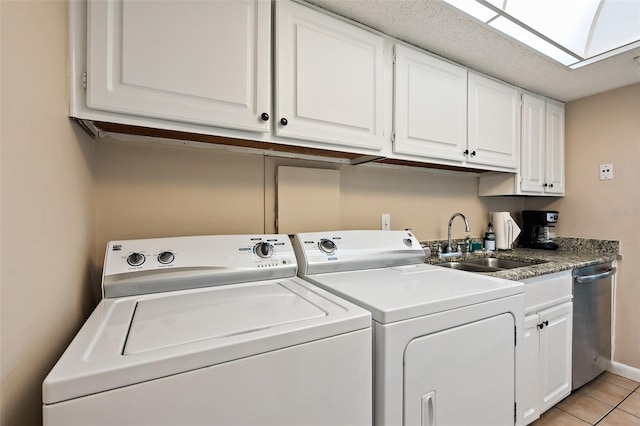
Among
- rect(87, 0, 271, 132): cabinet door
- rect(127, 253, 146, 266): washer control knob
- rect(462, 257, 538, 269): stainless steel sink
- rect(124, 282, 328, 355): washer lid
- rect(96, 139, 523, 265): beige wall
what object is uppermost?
rect(87, 0, 271, 132): cabinet door

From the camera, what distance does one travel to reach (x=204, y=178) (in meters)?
1.47

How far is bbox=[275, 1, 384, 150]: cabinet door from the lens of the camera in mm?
1277

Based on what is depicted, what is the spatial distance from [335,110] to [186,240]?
2.91 feet

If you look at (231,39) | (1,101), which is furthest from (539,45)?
(1,101)

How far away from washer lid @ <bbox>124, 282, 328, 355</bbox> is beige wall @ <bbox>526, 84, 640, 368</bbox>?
9.09 ft

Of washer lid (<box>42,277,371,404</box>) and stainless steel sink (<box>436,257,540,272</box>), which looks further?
stainless steel sink (<box>436,257,540,272</box>)

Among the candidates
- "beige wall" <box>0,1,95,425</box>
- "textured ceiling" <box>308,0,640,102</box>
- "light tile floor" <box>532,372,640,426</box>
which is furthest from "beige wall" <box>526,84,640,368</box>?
"beige wall" <box>0,1,95,425</box>

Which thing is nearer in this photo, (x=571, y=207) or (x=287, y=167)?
(x=287, y=167)

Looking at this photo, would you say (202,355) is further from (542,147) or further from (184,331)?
(542,147)

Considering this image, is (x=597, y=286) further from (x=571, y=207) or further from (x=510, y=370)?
(x=510, y=370)

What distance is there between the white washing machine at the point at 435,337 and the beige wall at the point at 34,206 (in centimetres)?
83

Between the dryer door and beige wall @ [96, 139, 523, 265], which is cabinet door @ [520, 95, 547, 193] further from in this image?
the dryer door

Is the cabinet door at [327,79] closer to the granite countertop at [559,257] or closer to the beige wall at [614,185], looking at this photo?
the granite countertop at [559,257]

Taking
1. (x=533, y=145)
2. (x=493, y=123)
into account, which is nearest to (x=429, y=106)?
(x=493, y=123)
